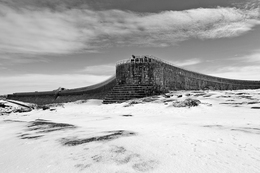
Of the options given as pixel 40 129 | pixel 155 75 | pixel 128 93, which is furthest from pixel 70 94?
pixel 40 129

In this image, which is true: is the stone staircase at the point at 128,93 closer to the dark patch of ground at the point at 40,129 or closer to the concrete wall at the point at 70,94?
the concrete wall at the point at 70,94

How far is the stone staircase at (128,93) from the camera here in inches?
567

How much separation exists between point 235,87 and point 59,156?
3786 cm

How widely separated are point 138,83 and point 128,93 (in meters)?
1.61

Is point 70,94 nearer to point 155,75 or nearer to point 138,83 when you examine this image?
point 138,83

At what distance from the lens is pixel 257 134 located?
3318 mm

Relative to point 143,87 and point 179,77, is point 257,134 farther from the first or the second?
point 179,77

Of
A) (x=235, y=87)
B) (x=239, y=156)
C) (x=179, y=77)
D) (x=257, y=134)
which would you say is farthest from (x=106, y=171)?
(x=235, y=87)

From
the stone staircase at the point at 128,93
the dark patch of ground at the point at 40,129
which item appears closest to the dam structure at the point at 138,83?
the stone staircase at the point at 128,93

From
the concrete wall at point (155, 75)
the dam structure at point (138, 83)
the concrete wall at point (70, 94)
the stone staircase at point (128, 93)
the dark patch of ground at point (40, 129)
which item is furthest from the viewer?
the concrete wall at point (70, 94)

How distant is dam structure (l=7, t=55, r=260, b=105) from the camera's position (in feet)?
49.2

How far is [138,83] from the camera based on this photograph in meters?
15.6

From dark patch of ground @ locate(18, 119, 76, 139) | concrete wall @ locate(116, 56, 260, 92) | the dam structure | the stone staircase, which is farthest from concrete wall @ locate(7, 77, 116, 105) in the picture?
dark patch of ground @ locate(18, 119, 76, 139)

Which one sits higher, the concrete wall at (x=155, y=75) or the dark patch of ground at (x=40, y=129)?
the concrete wall at (x=155, y=75)
